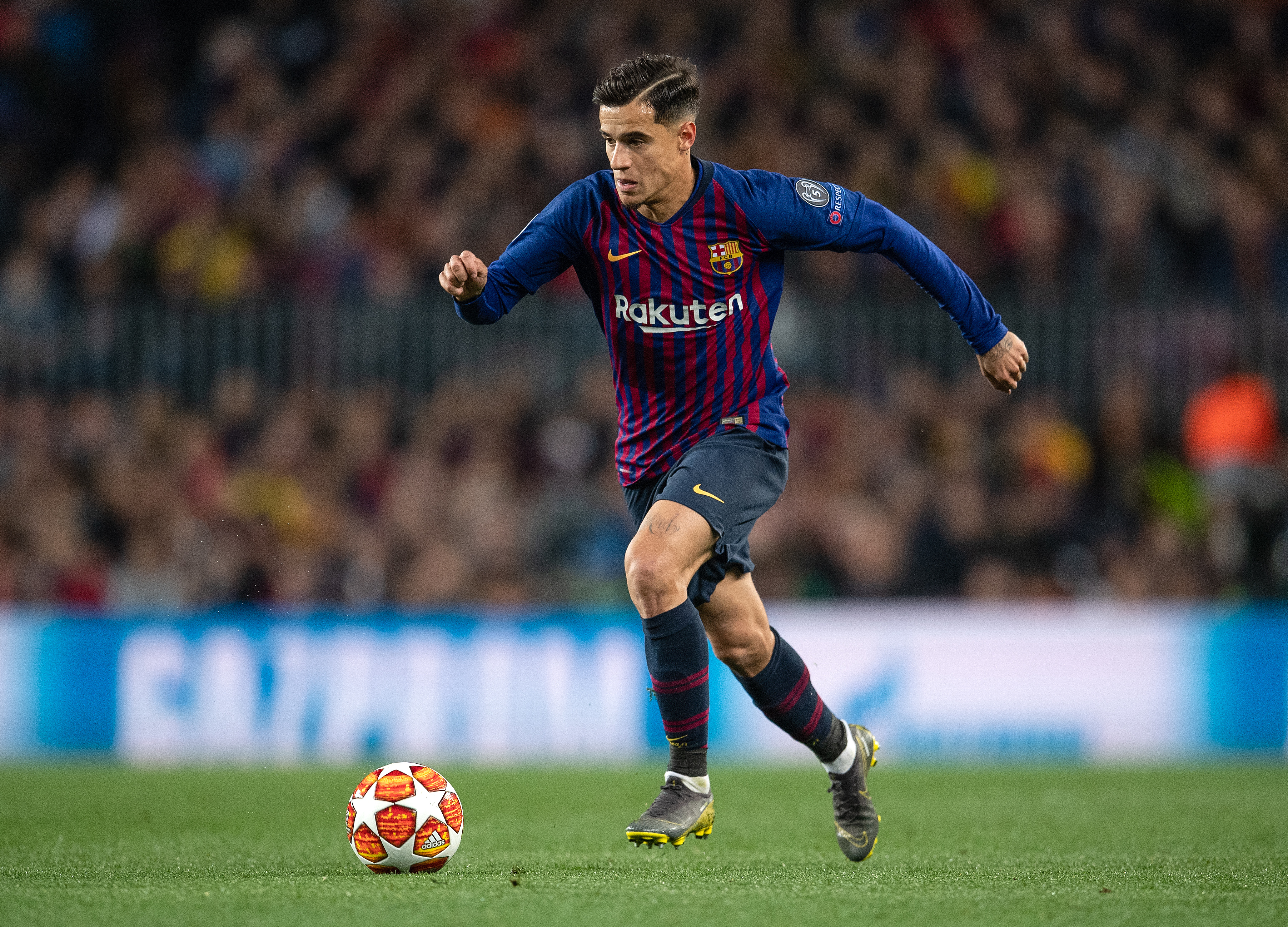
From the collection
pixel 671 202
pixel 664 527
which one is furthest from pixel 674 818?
pixel 671 202

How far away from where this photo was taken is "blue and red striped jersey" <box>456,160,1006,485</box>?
4.74 meters

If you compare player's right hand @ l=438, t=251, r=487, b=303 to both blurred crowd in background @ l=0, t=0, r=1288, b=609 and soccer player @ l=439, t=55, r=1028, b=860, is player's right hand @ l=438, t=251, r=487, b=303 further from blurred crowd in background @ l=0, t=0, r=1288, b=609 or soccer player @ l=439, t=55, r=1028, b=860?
blurred crowd in background @ l=0, t=0, r=1288, b=609

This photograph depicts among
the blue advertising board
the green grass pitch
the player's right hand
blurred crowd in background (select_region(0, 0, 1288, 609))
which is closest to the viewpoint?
the green grass pitch

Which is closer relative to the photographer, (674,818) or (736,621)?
(674,818)

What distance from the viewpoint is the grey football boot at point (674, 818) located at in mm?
4469

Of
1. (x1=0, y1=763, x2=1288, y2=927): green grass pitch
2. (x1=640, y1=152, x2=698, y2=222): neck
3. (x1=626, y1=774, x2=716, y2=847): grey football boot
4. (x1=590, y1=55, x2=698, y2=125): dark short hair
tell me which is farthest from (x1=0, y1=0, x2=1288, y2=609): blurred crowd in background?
(x1=590, y1=55, x2=698, y2=125): dark short hair

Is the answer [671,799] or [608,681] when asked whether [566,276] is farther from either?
[671,799]

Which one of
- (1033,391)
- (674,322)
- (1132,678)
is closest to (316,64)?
(1033,391)

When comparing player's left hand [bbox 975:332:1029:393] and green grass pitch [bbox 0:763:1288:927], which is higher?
player's left hand [bbox 975:332:1029:393]

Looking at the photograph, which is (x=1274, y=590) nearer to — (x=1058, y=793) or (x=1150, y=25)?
(x=1058, y=793)

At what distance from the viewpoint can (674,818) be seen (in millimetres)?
4555

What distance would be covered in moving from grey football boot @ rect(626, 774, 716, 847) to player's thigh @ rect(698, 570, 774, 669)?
412mm

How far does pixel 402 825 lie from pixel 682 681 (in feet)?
2.97

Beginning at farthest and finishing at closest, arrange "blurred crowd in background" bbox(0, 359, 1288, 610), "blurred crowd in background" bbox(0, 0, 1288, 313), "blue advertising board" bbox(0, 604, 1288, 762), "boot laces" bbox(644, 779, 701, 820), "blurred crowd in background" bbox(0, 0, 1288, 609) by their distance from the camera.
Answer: "blurred crowd in background" bbox(0, 0, 1288, 313), "blurred crowd in background" bbox(0, 0, 1288, 609), "blurred crowd in background" bbox(0, 359, 1288, 610), "blue advertising board" bbox(0, 604, 1288, 762), "boot laces" bbox(644, 779, 701, 820)
